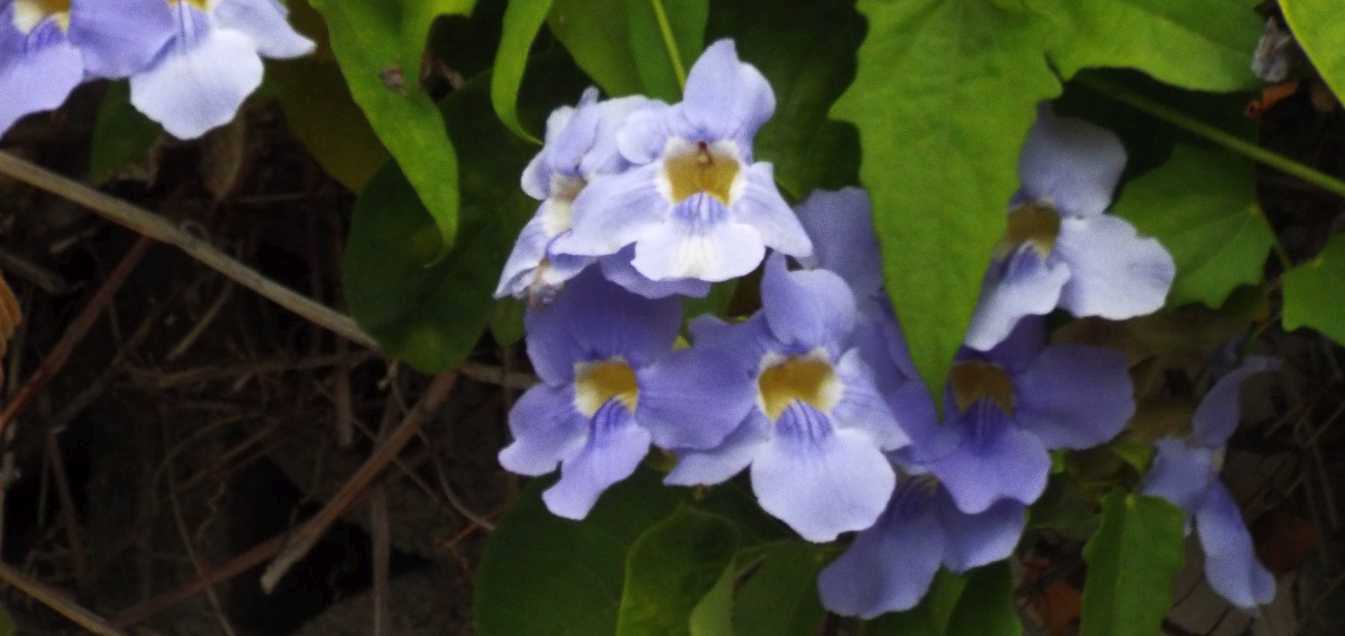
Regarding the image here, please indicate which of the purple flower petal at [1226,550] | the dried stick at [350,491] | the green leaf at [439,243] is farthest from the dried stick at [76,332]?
the purple flower petal at [1226,550]

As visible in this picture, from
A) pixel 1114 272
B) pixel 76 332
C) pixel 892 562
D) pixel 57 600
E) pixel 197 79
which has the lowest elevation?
pixel 57 600

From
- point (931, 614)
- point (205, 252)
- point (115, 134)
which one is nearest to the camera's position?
point (931, 614)

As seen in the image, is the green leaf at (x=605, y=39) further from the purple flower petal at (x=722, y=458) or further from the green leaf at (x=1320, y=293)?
the green leaf at (x=1320, y=293)

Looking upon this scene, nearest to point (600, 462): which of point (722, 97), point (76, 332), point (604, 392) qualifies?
point (604, 392)

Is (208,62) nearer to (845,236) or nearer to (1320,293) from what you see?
(845,236)

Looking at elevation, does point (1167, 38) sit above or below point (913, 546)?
above

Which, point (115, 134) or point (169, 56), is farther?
point (115, 134)

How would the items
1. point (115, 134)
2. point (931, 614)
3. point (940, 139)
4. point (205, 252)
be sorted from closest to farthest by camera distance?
point (940, 139)
point (931, 614)
point (115, 134)
point (205, 252)
